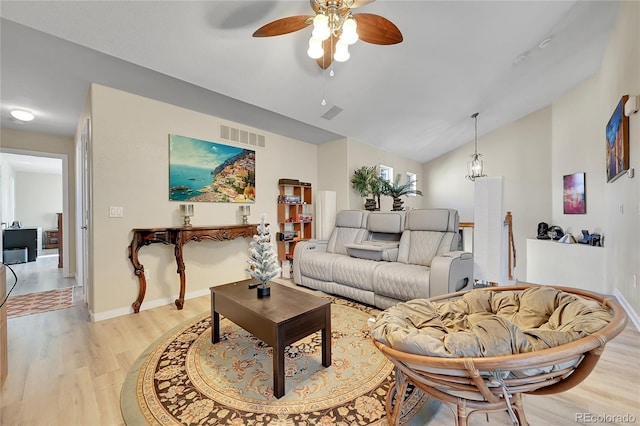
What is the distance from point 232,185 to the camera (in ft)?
12.3

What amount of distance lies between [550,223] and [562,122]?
1.87m

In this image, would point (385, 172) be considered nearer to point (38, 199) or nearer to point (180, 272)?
point (180, 272)

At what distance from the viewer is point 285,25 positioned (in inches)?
70.6

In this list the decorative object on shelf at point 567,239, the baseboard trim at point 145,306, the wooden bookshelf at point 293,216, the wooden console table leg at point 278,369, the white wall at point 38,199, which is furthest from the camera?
the white wall at point 38,199

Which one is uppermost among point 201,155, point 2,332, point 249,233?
point 201,155

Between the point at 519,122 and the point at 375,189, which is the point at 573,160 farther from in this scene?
the point at 375,189

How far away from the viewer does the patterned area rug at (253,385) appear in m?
1.40

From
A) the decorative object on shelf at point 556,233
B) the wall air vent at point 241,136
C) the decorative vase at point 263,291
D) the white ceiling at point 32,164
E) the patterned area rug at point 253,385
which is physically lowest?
the patterned area rug at point 253,385

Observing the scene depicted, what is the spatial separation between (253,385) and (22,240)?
682 centimetres

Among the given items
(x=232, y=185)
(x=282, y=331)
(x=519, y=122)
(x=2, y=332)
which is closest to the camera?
(x=282, y=331)

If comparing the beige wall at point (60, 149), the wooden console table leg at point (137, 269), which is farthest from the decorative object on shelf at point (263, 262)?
the beige wall at point (60, 149)

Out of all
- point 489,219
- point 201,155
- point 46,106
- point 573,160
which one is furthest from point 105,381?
point 573,160

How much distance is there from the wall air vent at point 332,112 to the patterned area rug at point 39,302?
3.99 m

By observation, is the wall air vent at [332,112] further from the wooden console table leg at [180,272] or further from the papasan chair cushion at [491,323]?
the papasan chair cushion at [491,323]
